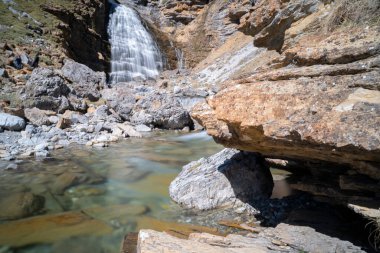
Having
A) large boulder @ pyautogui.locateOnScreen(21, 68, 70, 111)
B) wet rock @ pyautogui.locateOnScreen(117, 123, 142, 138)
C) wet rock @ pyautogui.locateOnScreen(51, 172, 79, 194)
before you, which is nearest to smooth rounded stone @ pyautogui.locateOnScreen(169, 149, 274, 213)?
wet rock @ pyautogui.locateOnScreen(51, 172, 79, 194)

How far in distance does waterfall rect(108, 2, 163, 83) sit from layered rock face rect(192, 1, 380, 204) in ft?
75.3

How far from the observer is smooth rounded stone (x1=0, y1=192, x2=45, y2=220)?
514 cm

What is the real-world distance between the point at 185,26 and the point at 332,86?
36.9m

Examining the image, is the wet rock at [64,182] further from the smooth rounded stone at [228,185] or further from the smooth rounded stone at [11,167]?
the smooth rounded stone at [228,185]

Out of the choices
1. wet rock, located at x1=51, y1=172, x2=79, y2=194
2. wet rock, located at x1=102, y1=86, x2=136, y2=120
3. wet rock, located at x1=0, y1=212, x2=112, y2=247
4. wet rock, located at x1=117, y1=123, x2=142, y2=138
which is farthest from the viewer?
wet rock, located at x1=102, y1=86, x2=136, y2=120

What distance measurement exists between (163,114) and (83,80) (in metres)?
7.03

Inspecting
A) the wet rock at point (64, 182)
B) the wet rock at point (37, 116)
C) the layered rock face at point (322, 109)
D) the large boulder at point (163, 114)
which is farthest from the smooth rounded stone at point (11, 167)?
the large boulder at point (163, 114)

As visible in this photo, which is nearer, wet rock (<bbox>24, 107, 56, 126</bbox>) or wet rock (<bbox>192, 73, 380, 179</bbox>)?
wet rock (<bbox>192, 73, 380, 179</bbox>)

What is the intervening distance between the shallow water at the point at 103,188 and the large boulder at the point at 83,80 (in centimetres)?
731

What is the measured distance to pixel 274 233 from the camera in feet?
12.5

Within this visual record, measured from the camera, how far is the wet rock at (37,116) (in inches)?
485

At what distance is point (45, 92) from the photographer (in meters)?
14.3

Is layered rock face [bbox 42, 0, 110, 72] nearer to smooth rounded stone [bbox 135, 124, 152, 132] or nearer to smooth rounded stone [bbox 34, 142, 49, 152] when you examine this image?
smooth rounded stone [bbox 135, 124, 152, 132]

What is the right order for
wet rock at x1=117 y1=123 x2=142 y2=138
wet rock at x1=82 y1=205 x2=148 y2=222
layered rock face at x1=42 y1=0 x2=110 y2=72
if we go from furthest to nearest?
layered rock face at x1=42 y1=0 x2=110 y2=72 → wet rock at x1=117 y1=123 x2=142 y2=138 → wet rock at x1=82 y1=205 x2=148 y2=222
